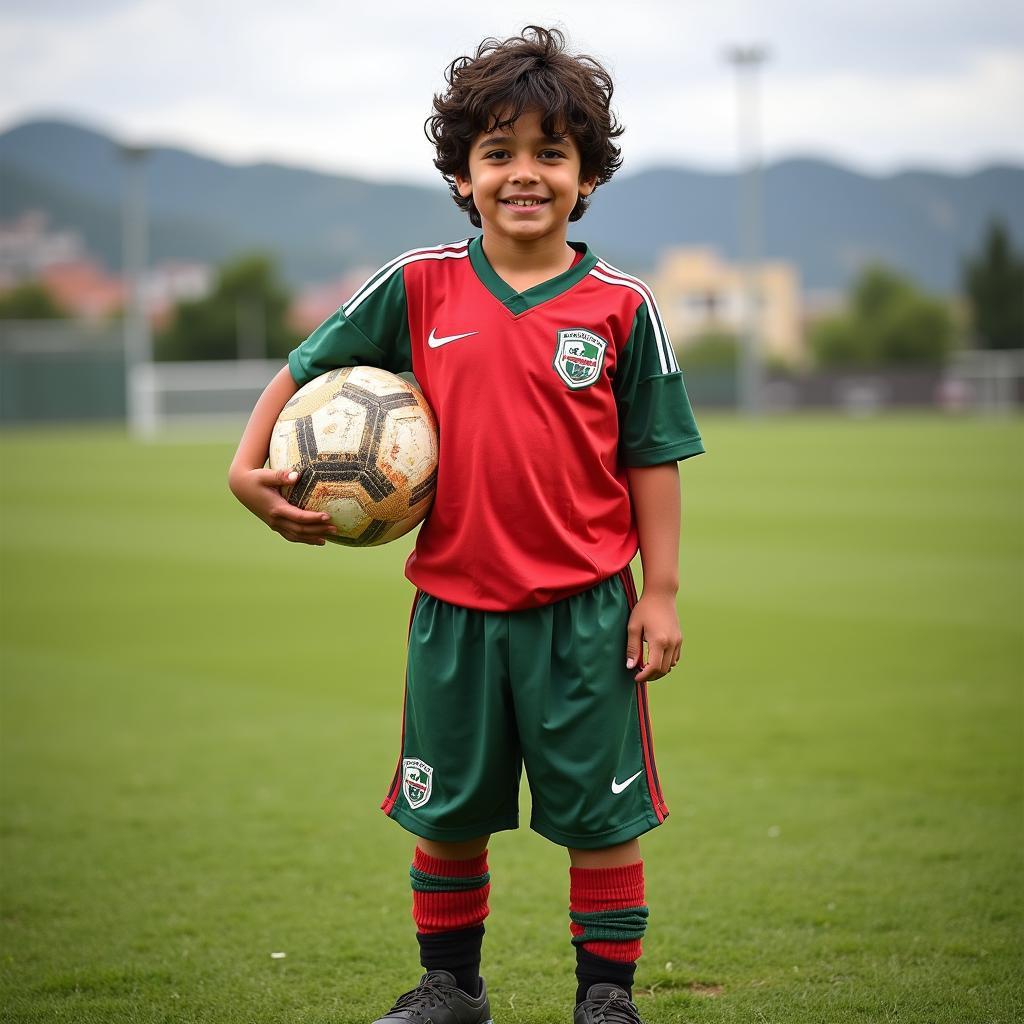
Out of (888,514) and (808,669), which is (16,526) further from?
(808,669)

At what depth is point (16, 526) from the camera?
1558cm

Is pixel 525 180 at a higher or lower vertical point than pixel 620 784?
higher

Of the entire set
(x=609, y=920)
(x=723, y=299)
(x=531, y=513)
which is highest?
(x=723, y=299)

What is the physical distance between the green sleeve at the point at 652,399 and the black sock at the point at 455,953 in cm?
111

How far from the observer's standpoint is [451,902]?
304cm

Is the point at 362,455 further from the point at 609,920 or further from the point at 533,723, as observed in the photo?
the point at 609,920

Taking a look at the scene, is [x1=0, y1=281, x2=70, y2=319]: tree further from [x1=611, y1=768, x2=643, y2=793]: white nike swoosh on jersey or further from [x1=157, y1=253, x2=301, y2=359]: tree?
[x1=611, y1=768, x2=643, y2=793]: white nike swoosh on jersey

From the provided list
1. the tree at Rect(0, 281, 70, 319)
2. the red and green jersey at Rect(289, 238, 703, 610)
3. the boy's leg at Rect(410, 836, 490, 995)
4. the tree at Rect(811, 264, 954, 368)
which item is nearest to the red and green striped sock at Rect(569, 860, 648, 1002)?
the boy's leg at Rect(410, 836, 490, 995)

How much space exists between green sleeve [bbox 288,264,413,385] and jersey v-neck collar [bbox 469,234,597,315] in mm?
176

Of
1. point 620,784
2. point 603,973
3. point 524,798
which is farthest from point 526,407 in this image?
point 524,798

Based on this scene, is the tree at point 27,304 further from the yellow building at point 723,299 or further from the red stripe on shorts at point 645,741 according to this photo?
the red stripe on shorts at point 645,741

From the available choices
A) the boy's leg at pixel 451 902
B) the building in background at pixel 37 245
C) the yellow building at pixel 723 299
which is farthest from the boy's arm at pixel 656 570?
the building in background at pixel 37 245

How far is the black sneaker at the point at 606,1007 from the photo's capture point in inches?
A: 113

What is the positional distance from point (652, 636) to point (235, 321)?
76119 mm
